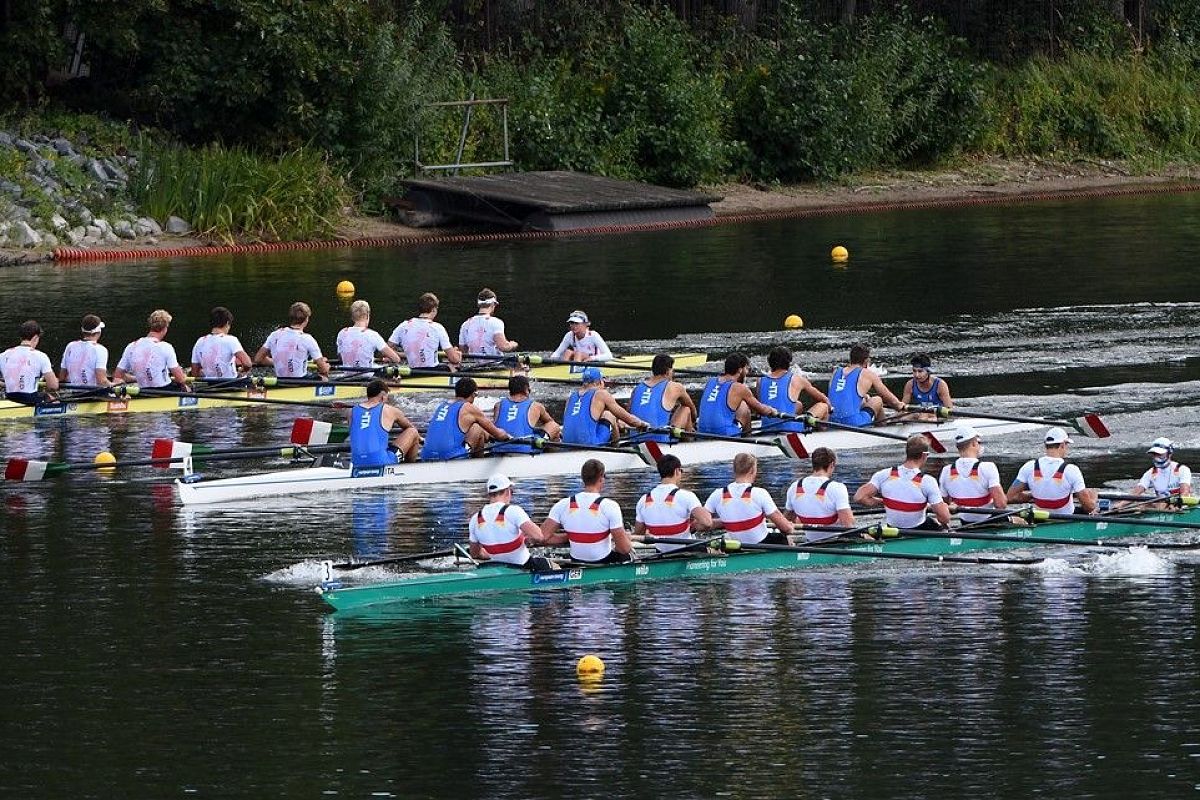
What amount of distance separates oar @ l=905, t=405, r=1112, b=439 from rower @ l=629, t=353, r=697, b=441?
86.6 inches

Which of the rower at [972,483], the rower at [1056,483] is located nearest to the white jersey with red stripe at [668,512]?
the rower at [972,483]

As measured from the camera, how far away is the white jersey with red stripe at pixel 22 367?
19.9m

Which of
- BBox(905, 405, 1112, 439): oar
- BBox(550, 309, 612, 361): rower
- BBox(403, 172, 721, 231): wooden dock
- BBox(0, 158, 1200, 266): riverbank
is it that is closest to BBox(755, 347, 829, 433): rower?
BBox(905, 405, 1112, 439): oar

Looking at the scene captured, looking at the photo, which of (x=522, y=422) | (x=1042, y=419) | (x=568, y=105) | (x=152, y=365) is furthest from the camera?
(x=568, y=105)

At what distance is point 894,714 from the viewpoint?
11648 millimetres

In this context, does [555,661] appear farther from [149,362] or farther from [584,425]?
[149,362]

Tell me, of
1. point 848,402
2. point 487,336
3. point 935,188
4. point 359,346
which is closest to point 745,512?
point 848,402

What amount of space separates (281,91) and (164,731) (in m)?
24.2

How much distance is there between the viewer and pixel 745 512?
1445cm

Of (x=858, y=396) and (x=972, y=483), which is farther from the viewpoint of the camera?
(x=858, y=396)

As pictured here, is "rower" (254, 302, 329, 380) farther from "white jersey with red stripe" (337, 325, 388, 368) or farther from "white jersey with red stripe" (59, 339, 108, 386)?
"white jersey with red stripe" (59, 339, 108, 386)

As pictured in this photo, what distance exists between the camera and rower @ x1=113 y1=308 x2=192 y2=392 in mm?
20328

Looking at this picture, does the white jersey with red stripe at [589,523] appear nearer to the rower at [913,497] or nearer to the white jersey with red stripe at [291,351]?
the rower at [913,497]

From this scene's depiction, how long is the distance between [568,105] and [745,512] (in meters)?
25.0
